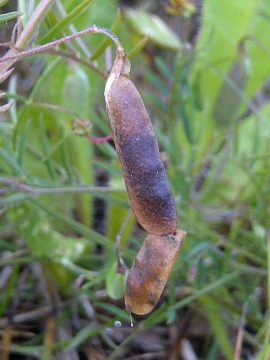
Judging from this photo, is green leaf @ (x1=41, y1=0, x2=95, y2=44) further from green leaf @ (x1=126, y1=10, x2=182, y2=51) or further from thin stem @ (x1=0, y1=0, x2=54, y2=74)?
green leaf @ (x1=126, y1=10, x2=182, y2=51)

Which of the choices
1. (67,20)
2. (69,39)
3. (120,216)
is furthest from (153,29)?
(69,39)

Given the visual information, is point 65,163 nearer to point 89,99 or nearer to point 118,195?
point 118,195

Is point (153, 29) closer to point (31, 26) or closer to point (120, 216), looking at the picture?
point (120, 216)

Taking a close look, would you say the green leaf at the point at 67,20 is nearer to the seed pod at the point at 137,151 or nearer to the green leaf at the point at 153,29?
the seed pod at the point at 137,151

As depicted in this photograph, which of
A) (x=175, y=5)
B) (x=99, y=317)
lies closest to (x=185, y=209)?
(x=99, y=317)

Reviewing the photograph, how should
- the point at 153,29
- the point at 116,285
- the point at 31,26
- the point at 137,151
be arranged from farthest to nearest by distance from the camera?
the point at 153,29 < the point at 116,285 < the point at 31,26 < the point at 137,151
